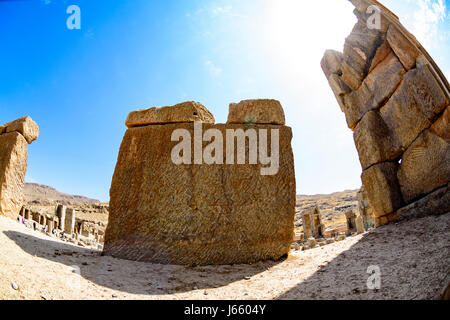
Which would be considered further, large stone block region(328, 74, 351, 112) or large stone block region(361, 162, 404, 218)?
large stone block region(328, 74, 351, 112)

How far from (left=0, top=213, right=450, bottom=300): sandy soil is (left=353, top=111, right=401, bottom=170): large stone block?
1408 millimetres

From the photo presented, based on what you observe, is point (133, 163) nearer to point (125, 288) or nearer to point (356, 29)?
point (125, 288)

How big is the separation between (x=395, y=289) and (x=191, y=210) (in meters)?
2.85

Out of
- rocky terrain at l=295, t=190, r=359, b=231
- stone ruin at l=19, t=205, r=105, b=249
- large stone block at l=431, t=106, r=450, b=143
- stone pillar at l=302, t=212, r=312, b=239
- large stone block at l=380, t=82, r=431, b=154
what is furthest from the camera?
rocky terrain at l=295, t=190, r=359, b=231

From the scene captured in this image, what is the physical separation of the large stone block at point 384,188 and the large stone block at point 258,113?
2.12m

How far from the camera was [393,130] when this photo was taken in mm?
5375

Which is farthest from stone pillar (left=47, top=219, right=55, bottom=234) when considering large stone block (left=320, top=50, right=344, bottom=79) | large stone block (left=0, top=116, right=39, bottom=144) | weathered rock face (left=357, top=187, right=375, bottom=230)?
weathered rock face (left=357, top=187, right=375, bottom=230)

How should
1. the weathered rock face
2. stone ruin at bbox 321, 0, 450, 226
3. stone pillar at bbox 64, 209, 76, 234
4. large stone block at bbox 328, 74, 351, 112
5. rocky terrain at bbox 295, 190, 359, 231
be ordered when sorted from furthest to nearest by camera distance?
rocky terrain at bbox 295, 190, 359, 231
the weathered rock face
stone pillar at bbox 64, 209, 76, 234
large stone block at bbox 328, 74, 351, 112
stone ruin at bbox 321, 0, 450, 226

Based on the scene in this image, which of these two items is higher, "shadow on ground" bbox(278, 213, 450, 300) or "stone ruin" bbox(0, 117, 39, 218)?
"stone ruin" bbox(0, 117, 39, 218)

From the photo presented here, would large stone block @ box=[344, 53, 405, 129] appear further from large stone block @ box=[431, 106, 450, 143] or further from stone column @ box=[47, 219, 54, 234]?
stone column @ box=[47, 219, 54, 234]

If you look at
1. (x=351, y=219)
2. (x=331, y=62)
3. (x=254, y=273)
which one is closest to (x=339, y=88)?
(x=331, y=62)

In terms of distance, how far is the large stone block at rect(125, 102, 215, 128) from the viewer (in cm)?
496

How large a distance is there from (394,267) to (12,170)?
6318mm
